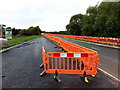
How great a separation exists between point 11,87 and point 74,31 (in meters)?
81.0

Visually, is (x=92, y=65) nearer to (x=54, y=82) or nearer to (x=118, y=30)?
(x=54, y=82)

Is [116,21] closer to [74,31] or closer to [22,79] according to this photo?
[22,79]

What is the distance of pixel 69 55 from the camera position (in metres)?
5.66

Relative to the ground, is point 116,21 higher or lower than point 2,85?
higher

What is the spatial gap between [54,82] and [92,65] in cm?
197

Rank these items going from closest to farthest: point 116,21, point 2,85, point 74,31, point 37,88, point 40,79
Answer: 1. point 37,88
2. point 2,85
3. point 40,79
4. point 116,21
5. point 74,31

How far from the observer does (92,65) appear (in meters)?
5.46

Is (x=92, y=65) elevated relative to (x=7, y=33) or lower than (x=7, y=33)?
lower

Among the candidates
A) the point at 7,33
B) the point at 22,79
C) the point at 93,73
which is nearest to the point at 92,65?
the point at 93,73

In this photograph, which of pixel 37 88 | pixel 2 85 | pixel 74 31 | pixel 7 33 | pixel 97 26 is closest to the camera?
pixel 37 88

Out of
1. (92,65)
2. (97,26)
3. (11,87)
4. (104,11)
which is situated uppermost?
(104,11)

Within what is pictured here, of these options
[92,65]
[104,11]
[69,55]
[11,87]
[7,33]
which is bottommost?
[11,87]

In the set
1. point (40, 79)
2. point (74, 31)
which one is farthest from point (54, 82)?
point (74, 31)

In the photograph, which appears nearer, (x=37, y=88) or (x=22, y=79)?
(x=37, y=88)
